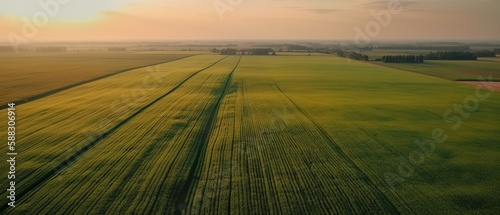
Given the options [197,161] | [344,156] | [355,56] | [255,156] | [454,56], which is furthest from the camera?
[355,56]

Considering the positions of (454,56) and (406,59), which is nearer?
(406,59)

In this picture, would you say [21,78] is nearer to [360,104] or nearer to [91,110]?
[91,110]

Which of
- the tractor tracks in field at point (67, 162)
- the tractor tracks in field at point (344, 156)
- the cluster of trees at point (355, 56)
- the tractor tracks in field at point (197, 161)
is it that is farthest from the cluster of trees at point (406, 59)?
the tractor tracks in field at point (67, 162)

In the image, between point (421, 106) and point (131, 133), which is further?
point (421, 106)

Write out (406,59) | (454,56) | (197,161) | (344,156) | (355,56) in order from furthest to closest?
(355,56), (454,56), (406,59), (344,156), (197,161)

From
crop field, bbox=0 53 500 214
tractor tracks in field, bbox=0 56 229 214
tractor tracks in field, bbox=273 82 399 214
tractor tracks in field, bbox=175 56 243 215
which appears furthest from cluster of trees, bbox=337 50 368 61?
tractor tracks in field, bbox=0 56 229 214

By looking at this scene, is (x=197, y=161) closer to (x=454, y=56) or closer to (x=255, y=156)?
(x=255, y=156)

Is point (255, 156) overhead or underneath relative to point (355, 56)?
underneath

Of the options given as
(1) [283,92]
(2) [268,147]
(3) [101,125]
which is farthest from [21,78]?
(2) [268,147]

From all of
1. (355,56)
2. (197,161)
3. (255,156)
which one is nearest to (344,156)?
(255,156)
